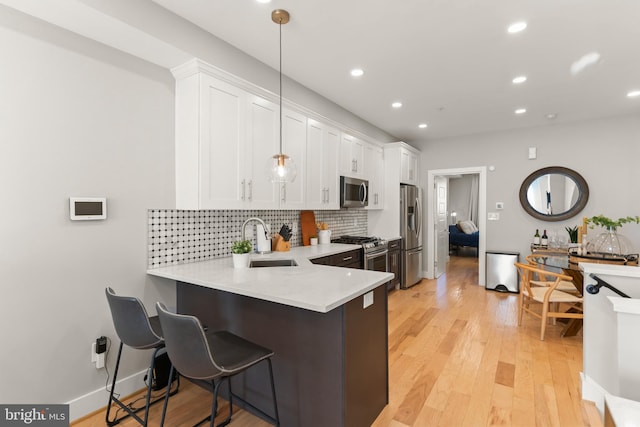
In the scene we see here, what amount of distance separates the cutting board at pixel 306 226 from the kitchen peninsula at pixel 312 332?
5.40ft

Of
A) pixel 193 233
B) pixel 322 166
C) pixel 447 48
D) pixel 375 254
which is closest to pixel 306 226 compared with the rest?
pixel 322 166

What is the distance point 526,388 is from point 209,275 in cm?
243

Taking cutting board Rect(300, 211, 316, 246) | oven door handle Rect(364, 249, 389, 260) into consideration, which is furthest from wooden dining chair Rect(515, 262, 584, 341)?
cutting board Rect(300, 211, 316, 246)

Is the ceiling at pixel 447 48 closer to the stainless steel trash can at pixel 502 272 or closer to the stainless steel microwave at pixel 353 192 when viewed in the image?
the stainless steel microwave at pixel 353 192

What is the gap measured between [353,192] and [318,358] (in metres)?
2.76

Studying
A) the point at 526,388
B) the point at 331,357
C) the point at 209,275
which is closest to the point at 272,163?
the point at 209,275

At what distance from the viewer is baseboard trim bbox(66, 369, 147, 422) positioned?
77.9 inches

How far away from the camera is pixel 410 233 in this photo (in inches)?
206

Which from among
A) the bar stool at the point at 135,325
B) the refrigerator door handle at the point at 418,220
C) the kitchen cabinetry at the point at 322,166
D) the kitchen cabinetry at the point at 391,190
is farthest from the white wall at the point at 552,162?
the bar stool at the point at 135,325

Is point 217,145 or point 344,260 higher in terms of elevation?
point 217,145

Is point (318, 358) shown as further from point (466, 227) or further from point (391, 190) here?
point (466, 227)

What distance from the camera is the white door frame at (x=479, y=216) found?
5.37m

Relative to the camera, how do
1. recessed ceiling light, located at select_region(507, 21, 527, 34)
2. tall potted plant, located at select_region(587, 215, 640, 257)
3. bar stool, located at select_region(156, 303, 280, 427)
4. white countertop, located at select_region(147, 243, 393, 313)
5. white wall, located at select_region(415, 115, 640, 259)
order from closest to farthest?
bar stool, located at select_region(156, 303, 280, 427), white countertop, located at select_region(147, 243, 393, 313), recessed ceiling light, located at select_region(507, 21, 527, 34), tall potted plant, located at select_region(587, 215, 640, 257), white wall, located at select_region(415, 115, 640, 259)

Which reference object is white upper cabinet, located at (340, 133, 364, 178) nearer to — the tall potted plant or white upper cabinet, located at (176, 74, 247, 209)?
white upper cabinet, located at (176, 74, 247, 209)
